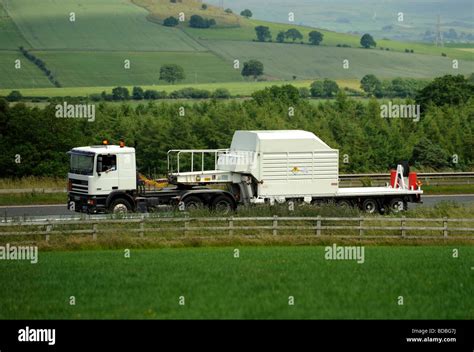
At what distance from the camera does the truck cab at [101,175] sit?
39750mm

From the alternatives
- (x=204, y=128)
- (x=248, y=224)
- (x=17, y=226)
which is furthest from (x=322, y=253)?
(x=204, y=128)

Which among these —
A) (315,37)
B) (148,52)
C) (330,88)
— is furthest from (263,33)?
(330,88)

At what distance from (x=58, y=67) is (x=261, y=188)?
10504 centimetres

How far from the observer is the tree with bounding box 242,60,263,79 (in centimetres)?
15512

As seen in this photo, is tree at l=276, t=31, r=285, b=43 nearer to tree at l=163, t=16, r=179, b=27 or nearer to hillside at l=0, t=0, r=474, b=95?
hillside at l=0, t=0, r=474, b=95

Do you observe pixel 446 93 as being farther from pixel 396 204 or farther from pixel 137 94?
pixel 137 94

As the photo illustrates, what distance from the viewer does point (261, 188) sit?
1609 inches

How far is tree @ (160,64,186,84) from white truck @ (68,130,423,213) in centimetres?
10167

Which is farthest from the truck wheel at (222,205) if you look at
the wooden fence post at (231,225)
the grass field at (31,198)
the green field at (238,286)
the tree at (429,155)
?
the tree at (429,155)

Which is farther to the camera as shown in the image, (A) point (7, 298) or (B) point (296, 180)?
(B) point (296, 180)

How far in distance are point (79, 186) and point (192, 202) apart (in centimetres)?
404

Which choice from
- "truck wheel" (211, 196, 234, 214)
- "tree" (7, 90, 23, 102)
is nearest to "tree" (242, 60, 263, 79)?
"tree" (7, 90, 23, 102)
